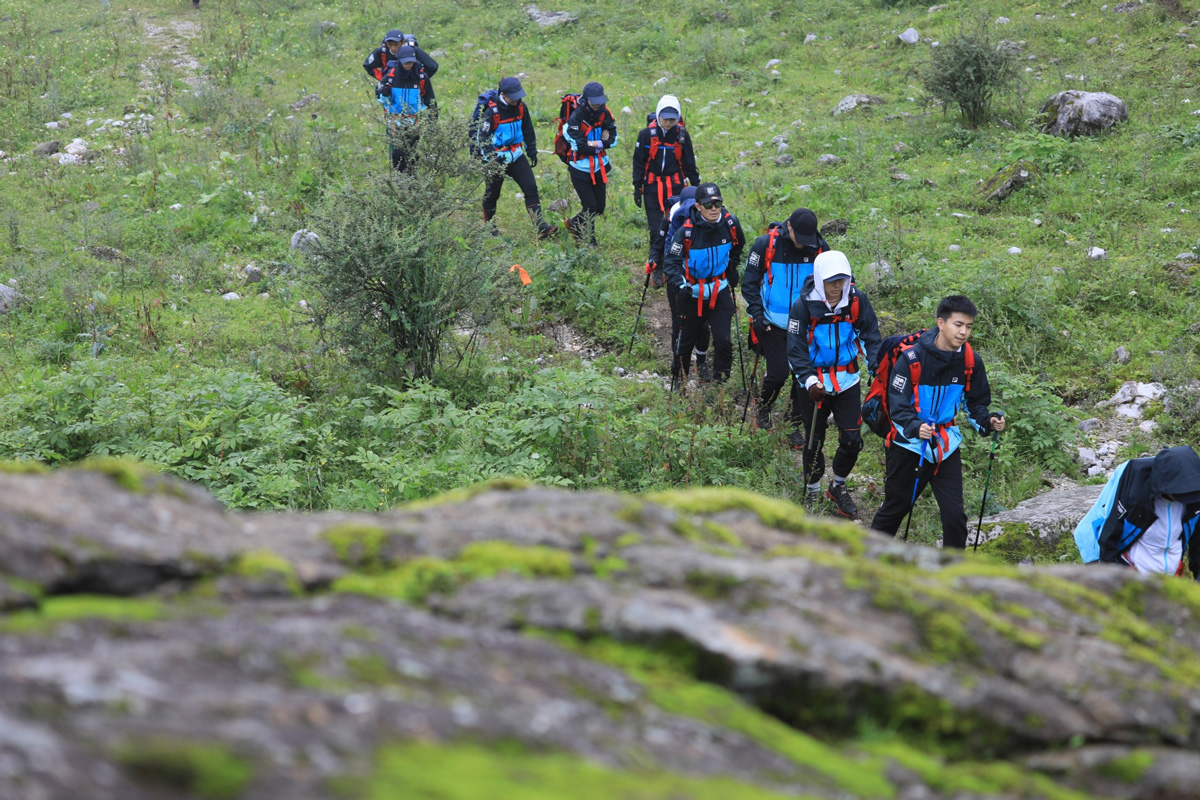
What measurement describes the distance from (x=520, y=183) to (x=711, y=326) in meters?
4.68

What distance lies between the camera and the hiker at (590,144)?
11.2 m

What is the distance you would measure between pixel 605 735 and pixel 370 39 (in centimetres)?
2142

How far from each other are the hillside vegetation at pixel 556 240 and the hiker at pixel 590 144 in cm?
71

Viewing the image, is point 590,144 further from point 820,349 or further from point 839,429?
point 839,429

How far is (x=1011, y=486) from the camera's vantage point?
761 cm

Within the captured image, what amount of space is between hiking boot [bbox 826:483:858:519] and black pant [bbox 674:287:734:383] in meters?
1.99

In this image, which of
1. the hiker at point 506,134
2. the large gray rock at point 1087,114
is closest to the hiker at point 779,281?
the hiker at point 506,134

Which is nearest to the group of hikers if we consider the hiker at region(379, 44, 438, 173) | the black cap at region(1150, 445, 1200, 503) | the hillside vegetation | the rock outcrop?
the black cap at region(1150, 445, 1200, 503)

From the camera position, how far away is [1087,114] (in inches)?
487

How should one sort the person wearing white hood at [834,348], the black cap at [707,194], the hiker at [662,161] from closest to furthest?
1. the person wearing white hood at [834,348]
2. the black cap at [707,194]
3. the hiker at [662,161]

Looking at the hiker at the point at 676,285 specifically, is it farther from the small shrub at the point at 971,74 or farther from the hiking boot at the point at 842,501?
the small shrub at the point at 971,74

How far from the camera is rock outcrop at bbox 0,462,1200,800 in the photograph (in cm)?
169

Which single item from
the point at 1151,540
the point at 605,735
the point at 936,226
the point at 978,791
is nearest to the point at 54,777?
the point at 605,735

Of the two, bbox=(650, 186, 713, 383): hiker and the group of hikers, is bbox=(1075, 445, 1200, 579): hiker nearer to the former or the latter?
Answer: the group of hikers
